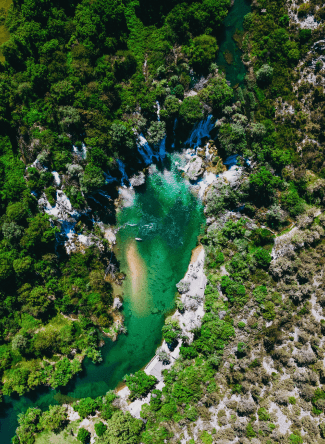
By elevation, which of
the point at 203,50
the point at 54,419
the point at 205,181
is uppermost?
the point at 203,50

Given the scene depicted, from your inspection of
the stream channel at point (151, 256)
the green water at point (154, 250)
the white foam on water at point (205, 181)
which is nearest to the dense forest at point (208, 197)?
the white foam on water at point (205, 181)

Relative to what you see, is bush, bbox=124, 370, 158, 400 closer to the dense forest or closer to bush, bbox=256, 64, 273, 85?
the dense forest

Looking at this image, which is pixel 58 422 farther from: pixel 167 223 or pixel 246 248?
pixel 246 248

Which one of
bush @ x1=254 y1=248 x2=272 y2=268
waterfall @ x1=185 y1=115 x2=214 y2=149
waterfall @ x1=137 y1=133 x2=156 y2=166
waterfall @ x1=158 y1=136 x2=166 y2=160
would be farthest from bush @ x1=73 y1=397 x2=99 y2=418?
waterfall @ x1=185 y1=115 x2=214 y2=149

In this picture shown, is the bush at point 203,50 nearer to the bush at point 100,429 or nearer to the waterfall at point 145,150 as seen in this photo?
the waterfall at point 145,150

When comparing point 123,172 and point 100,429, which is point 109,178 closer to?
point 123,172

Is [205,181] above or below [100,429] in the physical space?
above

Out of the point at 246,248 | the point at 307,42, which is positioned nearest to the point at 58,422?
the point at 246,248

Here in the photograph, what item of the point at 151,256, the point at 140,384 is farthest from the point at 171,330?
the point at 151,256
